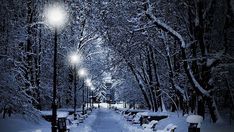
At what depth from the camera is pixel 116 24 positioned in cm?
3472

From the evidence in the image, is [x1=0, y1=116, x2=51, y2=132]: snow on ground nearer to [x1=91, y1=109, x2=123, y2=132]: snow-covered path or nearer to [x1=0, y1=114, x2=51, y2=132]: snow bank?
[x1=0, y1=114, x2=51, y2=132]: snow bank

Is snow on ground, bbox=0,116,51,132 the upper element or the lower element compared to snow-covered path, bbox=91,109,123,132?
upper

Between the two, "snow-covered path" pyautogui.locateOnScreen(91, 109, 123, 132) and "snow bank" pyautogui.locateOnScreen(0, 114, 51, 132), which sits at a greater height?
"snow bank" pyautogui.locateOnScreen(0, 114, 51, 132)

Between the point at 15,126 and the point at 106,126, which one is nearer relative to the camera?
the point at 15,126

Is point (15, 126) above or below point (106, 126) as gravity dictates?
above

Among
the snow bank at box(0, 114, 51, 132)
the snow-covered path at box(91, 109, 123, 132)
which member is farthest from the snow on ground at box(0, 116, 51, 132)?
the snow-covered path at box(91, 109, 123, 132)

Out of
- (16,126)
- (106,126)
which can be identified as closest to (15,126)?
(16,126)

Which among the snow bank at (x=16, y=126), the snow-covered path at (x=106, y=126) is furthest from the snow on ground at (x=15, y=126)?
the snow-covered path at (x=106, y=126)

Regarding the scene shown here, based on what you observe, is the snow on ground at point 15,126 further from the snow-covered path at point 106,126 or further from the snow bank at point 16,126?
the snow-covered path at point 106,126

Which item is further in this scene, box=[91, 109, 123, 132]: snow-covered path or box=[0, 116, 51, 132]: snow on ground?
box=[91, 109, 123, 132]: snow-covered path

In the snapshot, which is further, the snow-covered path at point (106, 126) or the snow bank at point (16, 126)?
the snow-covered path at point (106, 126)

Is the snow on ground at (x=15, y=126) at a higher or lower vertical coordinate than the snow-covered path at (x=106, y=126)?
higher

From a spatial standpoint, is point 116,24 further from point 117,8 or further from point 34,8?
point 34,8

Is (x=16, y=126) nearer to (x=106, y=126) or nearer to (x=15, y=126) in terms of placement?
(x=15, y=126)
